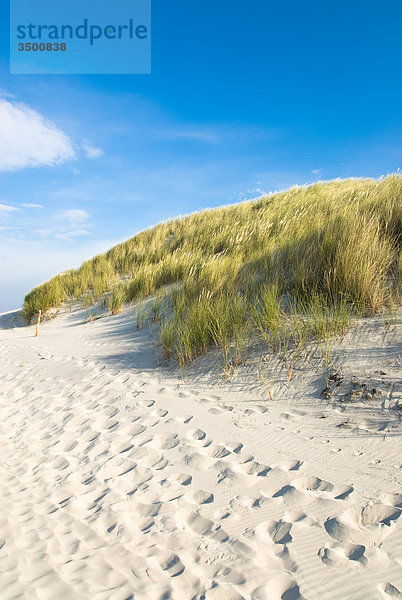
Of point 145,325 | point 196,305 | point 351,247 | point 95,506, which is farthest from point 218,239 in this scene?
point 95,506

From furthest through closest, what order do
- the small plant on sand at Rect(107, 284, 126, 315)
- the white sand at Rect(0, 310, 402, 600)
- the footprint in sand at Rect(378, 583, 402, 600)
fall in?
1. the small plant on sand at Rect(107, 284, 126, 315)
2. the white sand at Rect(0, 310, 402, 600)
3. the footprint in sand at Rect(378, 583, 402, 600)

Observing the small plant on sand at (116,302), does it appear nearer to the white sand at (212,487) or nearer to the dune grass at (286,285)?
the dune grass at (286,285)

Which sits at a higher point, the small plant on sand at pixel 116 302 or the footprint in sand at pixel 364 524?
the small plant on sand at pixel 116 302

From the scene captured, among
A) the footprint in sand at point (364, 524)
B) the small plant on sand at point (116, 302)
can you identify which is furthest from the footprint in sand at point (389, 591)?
the small plant on sand at point (116, 302)

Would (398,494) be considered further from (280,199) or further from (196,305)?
(280,199)

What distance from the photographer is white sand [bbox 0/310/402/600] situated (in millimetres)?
1497

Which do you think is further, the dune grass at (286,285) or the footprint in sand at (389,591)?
the dune grass at (286,285)

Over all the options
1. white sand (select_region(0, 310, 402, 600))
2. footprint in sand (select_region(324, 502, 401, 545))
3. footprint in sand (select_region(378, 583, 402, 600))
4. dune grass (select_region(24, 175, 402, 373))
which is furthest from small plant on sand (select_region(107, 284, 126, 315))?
footprint in sand (select_region(378, 583, 402, 600))


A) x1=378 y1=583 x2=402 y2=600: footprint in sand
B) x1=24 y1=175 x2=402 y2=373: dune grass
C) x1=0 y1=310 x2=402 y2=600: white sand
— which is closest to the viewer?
x1=378 y1=583 x2=402 y2=600: footprint in sand

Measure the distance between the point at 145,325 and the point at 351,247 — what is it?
372 centimetres

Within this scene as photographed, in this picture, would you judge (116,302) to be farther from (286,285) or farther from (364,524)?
(364,524)

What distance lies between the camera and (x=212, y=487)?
6.92 ft

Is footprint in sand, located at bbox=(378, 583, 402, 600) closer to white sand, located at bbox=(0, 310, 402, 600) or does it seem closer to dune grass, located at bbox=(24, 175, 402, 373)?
white sand, located at bbox=(0, 310, 402, 600)

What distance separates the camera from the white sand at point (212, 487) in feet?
4.91
